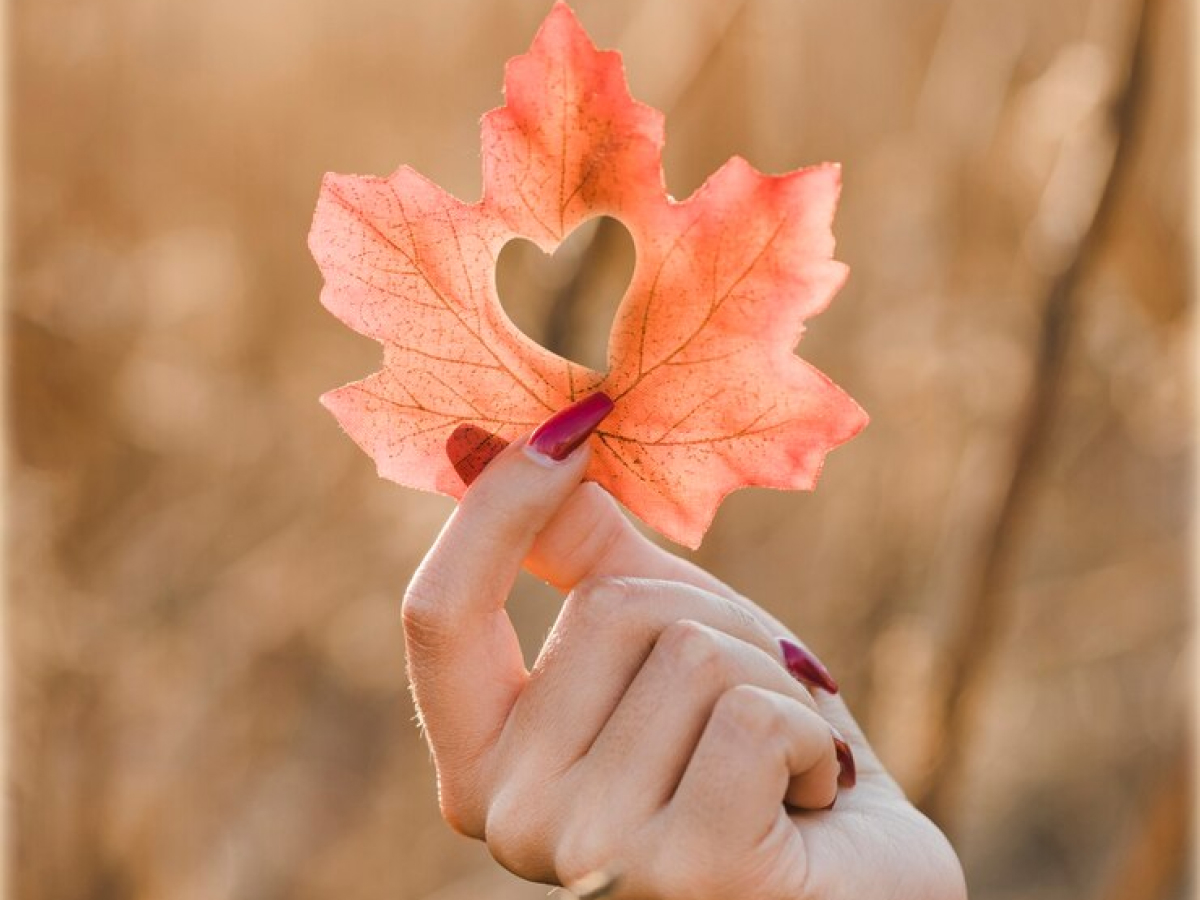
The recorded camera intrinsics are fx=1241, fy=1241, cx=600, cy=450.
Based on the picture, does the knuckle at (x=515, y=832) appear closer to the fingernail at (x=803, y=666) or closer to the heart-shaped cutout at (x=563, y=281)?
the fingernail at (x=803, y=666)

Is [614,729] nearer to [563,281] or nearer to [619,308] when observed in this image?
[619,308]

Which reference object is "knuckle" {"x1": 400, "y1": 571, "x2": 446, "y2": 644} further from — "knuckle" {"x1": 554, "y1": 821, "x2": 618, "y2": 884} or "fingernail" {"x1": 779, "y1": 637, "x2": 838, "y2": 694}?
"fingernail" {"x1": 779, "y1": 637, "x2": 838, "y2": 694}

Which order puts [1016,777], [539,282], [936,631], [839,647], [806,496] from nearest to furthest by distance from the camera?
[539,282]
[936,631]
[839,647]
[806,496]
[1016,777]

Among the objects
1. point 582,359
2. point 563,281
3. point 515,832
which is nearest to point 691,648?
point 515,832

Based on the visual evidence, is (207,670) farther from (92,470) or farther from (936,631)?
(936,631)

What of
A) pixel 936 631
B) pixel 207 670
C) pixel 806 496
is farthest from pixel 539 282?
pixel 806 496
